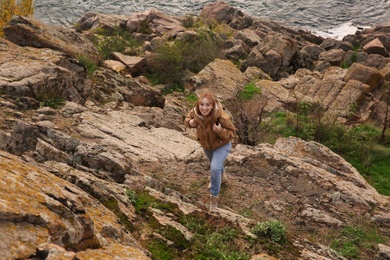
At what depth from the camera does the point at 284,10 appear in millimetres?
65500

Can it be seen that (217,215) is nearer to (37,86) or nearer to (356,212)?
(356,212)

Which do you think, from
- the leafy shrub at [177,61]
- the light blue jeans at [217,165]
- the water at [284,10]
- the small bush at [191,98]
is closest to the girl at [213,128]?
the light blue jeans at [217,165]

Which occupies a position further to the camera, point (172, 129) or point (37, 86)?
point (172, 129)

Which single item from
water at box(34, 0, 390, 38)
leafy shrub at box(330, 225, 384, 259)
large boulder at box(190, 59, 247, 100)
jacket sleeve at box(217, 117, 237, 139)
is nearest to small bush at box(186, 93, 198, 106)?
large boulder at box(190, 59, 247, 100)

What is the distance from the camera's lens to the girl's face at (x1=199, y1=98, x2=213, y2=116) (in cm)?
643

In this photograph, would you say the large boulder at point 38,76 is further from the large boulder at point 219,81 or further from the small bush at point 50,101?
the large boulder at point 219,81

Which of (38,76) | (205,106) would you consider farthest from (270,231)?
(38,76)

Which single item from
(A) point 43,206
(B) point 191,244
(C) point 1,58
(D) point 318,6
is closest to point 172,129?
(C) point 1,58

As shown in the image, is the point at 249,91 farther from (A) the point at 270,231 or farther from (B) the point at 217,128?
(A) the point at 270,231

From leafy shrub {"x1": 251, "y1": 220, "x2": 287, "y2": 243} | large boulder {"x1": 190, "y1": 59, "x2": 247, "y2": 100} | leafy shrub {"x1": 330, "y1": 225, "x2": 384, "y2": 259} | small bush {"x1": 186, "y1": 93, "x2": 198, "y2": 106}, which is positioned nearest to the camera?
leafy shrub {"x1": 251, "y1": 220, "x2": 287, "y2": 243}

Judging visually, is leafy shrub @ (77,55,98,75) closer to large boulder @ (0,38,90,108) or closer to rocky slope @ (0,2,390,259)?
rocky slope @ (0,2,390,259)

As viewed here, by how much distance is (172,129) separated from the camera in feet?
45.5

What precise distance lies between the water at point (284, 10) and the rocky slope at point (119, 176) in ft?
143

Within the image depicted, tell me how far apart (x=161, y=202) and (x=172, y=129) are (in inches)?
293
